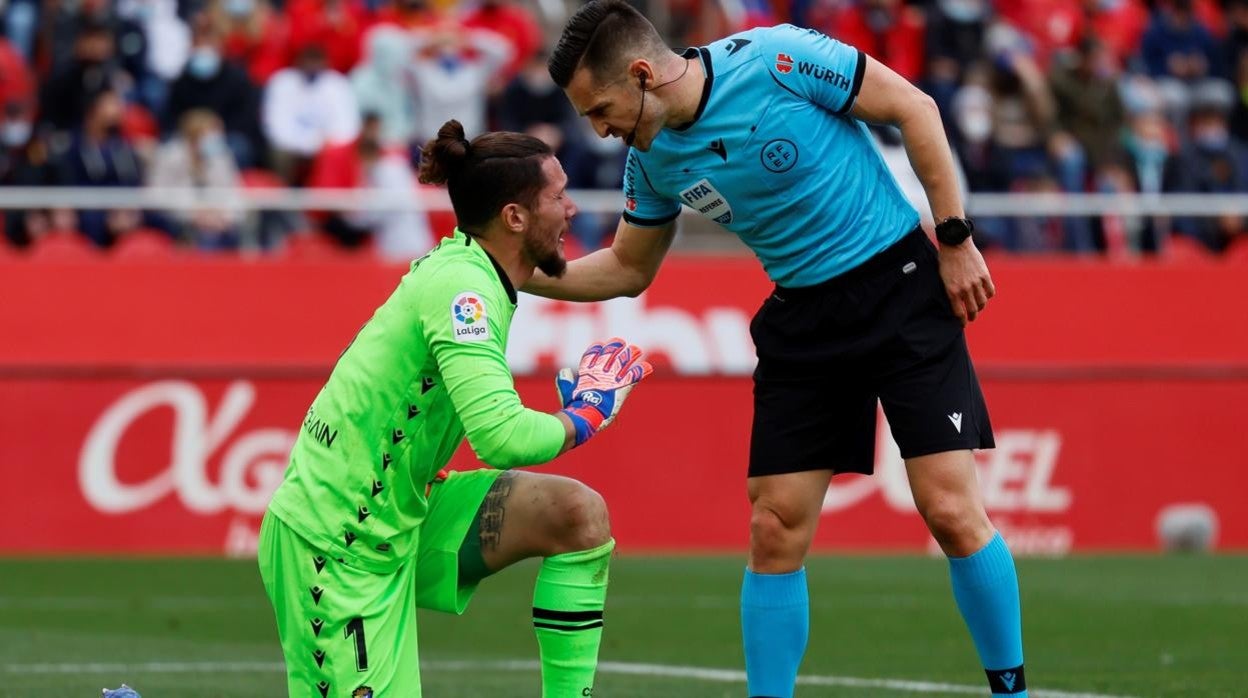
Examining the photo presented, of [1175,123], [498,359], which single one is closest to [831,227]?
[498,359]

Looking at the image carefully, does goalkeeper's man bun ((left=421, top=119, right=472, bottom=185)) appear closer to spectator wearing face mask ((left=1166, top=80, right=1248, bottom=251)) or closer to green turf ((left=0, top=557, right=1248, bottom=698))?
green turf ((left=0, top=557, right=1248, bottom=698))

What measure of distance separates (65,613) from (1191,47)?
13237mm

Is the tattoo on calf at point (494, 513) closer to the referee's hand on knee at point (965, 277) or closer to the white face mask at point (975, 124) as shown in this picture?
the referee's hand on knee at point (965, 277)

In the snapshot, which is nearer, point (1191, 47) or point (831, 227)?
point (831, 227)

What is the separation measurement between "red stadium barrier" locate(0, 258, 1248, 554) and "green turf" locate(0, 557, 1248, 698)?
78cm

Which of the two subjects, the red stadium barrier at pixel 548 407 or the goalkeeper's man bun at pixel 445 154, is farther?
the red stadium barrier at pixel 548 407

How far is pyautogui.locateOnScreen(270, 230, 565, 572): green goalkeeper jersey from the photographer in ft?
19.6

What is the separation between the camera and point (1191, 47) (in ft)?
68.0

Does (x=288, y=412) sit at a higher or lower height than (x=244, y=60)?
lower

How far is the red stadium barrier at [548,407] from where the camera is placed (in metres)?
15.0

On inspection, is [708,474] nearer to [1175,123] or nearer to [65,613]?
[65,613]

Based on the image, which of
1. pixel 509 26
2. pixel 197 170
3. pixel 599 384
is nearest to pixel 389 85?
pixel 509 26

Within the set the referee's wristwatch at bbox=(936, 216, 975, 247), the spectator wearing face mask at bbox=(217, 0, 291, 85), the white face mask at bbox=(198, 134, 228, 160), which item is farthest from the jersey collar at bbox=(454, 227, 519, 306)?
the spectator wearing face mask at bbox=(217, 0, 291, 85)

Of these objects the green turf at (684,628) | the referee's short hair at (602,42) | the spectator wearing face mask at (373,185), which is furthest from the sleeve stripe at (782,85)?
Answer: the spectator wearing face mask at (373,185)
